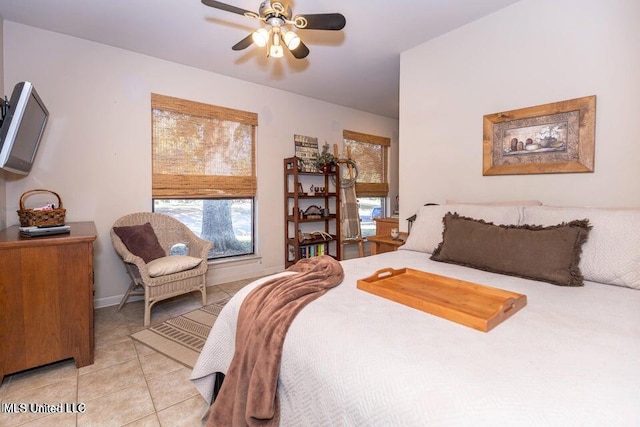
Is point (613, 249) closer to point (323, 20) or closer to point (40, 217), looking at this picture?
point (323, 20)

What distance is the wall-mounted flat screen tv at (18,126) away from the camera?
6.34 ft

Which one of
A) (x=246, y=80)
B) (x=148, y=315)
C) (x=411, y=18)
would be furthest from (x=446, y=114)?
(x=148, y=315)

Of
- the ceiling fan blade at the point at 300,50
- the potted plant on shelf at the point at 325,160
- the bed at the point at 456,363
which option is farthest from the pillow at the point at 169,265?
the potted plant on shelf at the point at 325,160

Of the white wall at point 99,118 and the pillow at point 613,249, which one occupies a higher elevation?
the white wall at point 99,118

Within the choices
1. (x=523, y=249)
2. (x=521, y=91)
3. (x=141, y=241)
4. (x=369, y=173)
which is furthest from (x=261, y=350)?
(x=369, y=173)

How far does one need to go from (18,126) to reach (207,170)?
181 centimetres

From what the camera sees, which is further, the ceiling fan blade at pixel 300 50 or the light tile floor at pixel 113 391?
the ceiling fan blade at pixel 300 50

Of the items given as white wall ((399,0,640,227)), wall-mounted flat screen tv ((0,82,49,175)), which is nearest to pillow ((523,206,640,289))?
white wall ((399,0,640,227))

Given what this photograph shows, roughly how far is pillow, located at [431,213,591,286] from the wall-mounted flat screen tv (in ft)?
9.22

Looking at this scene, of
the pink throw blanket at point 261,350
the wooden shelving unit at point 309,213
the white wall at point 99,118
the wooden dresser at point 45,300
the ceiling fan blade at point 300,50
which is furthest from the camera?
the wooden shelving unit at point 309,213

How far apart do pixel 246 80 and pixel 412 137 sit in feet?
7.32

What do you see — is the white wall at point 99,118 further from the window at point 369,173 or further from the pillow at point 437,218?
the pillow at point 437,218

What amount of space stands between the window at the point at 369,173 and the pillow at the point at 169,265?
10.1ft

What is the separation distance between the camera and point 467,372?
76 centimetres
